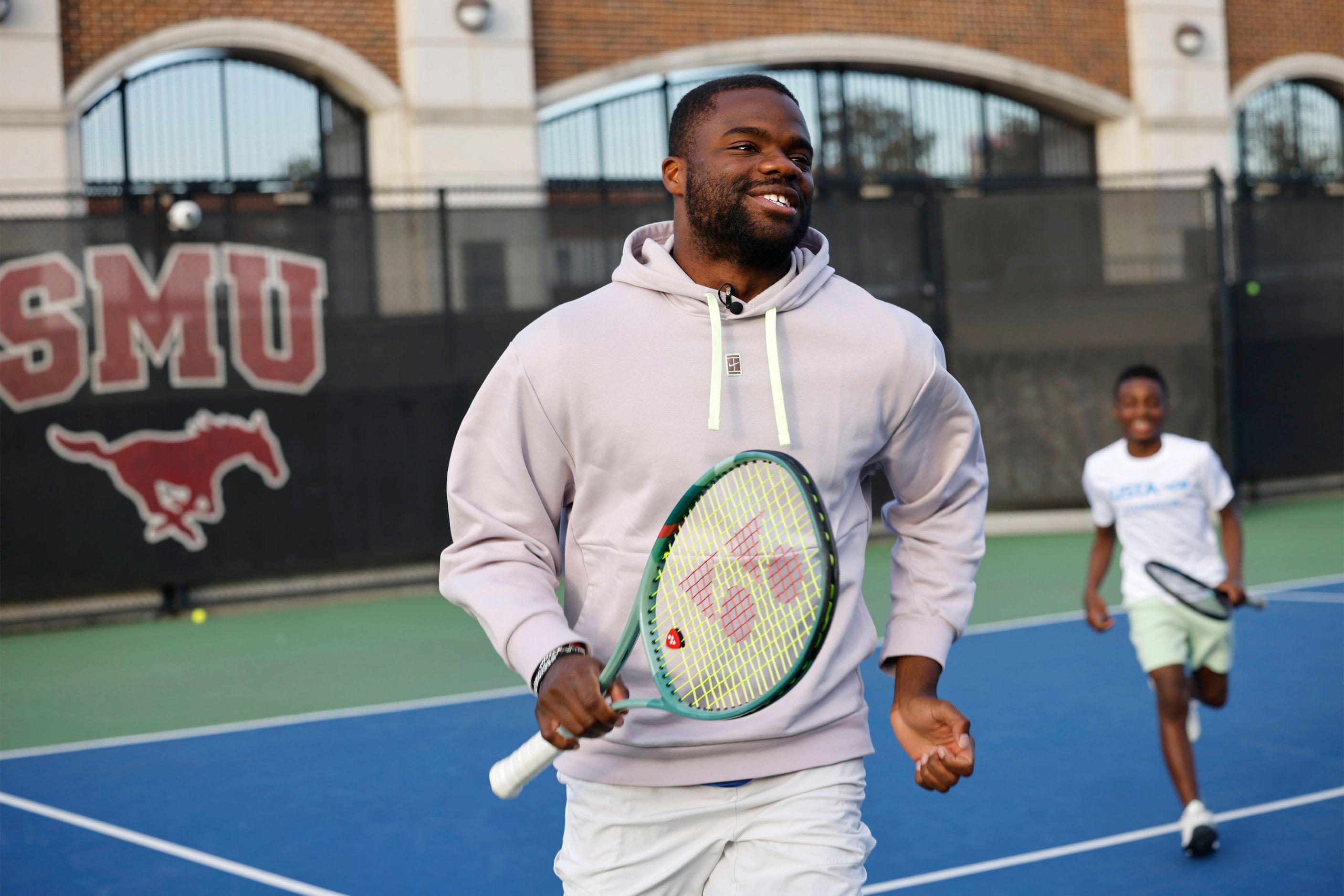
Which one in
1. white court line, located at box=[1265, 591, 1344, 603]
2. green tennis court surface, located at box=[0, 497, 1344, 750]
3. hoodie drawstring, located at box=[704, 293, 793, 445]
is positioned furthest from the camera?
white court line, located at box=[1265, 591, 1344, 603]

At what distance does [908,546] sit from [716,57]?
13891 millimetres

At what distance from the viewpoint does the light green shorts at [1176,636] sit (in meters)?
5.54

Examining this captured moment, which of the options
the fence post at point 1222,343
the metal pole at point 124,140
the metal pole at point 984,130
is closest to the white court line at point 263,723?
the fence post at point 1222,343

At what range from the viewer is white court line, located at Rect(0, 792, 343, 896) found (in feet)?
16.5

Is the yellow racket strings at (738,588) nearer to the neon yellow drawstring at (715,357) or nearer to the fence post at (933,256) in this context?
the neon yellow drawstring at (715,357)

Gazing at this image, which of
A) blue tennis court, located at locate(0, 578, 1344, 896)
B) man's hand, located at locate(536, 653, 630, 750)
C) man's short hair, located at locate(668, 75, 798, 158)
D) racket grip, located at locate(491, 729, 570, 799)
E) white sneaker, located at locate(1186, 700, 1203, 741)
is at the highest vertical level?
man's short hair, located at locate(668, 75, 798, 158)

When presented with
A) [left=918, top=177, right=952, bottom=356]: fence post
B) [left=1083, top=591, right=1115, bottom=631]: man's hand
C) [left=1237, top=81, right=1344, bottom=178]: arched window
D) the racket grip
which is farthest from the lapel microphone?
[left=1237, top=81, right=1344, bottom=178]: arched window

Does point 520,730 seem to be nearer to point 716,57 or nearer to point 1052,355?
point 1052,355

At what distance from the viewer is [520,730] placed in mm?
7031

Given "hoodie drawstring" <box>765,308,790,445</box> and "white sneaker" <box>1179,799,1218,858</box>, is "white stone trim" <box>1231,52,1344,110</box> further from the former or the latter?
"hoodie drawstring" <box>765,308,790,445</box>

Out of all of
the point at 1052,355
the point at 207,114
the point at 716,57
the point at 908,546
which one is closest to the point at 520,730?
the point at 908,546

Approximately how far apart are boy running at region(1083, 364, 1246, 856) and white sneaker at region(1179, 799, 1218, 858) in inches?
12.1

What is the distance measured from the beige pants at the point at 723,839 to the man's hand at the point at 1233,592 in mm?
3351

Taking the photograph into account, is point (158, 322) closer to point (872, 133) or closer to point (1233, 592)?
point (1233, 592)
